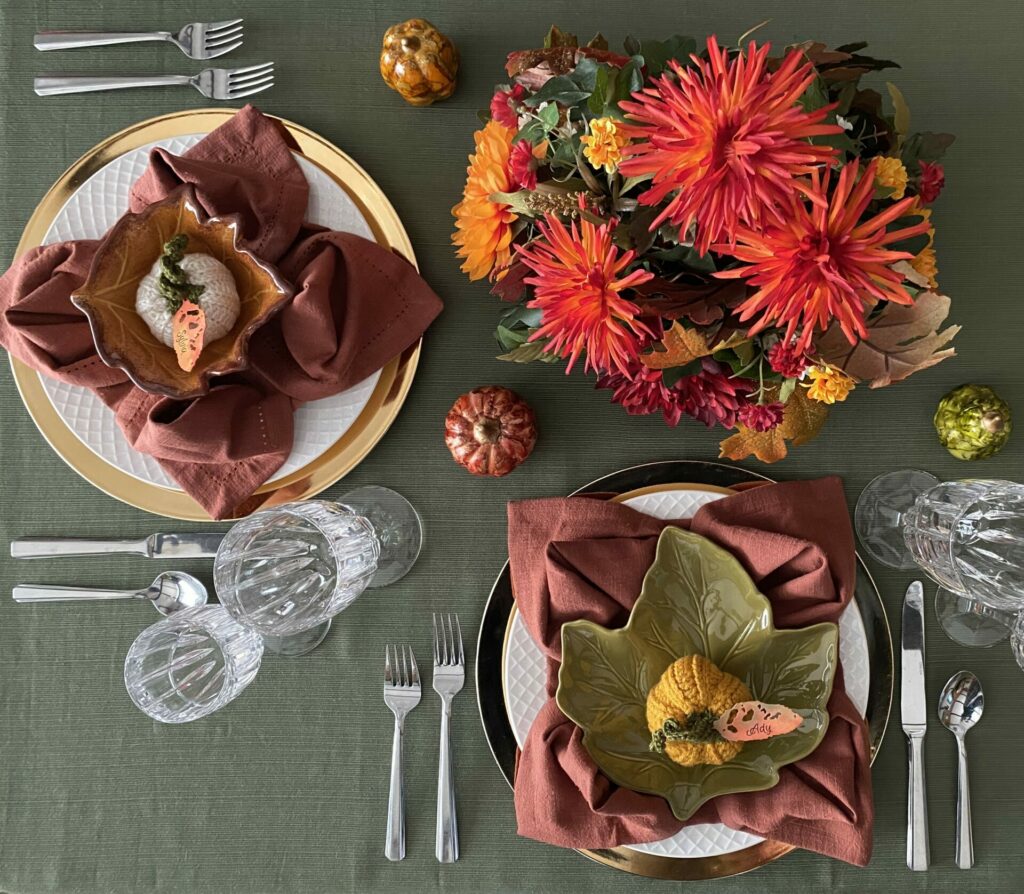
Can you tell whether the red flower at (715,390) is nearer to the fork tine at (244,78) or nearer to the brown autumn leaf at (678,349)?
the brown autumn leaf at (678,349)

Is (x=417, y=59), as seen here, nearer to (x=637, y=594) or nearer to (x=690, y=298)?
(x=690, y=298)

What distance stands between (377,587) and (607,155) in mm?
480

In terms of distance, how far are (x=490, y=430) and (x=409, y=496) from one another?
115 millimetres

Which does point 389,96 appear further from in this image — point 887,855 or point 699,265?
point 887,855

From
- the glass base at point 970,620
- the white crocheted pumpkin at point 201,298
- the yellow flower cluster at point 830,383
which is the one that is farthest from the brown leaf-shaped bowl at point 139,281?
the glass base at point 970,620

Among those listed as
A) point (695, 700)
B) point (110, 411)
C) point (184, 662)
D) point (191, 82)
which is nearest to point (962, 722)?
point (695, 700)

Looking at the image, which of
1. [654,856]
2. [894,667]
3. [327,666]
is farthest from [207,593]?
[894,667]

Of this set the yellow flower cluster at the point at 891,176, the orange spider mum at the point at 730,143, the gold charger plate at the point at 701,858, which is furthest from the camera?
the gold charger plate at the point at 701,858

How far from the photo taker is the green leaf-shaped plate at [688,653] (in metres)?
0.70

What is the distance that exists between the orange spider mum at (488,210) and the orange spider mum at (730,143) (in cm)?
15

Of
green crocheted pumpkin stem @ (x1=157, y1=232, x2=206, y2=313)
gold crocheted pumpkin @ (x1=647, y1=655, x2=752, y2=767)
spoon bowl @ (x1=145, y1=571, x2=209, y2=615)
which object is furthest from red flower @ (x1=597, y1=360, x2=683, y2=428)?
spoon bowl @ (x1=145, y1=571, x2=209, y2=615)

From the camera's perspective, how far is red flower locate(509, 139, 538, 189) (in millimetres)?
528

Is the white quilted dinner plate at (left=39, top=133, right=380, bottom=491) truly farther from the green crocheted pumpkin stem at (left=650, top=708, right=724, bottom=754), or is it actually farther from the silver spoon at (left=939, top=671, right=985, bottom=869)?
the silver spoon at (left=939, top=671, right=985, bottom=869)

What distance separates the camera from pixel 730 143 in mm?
405
